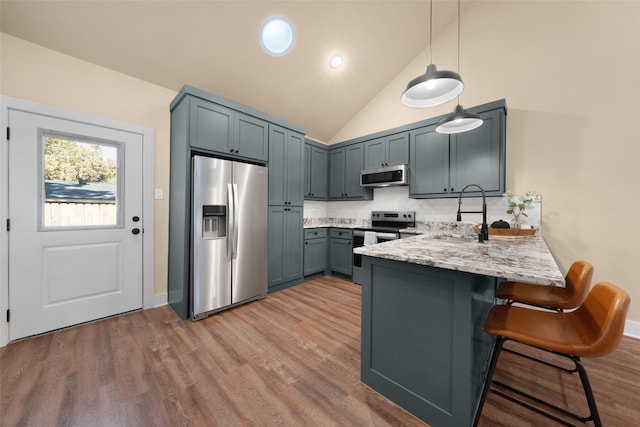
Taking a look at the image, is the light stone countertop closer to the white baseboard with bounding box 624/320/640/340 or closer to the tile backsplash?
the tile backsplash

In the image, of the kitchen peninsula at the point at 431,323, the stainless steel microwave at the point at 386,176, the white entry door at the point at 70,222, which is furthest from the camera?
the stainless steel microwave at the point at 386,176

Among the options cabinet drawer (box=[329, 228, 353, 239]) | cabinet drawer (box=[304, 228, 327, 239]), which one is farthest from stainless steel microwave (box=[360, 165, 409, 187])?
cabinet drawer (box=[304, 228, 327, 239])

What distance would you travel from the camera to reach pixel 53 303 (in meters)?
2.28

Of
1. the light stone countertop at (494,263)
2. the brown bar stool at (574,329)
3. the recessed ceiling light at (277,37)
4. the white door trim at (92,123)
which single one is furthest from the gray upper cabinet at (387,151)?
the white door trim at (92,123)

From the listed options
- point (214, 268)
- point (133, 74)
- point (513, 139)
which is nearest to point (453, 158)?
point (513, 139)

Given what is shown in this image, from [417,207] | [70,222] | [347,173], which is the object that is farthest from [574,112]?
[70,222]

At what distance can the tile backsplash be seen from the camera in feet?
9.98

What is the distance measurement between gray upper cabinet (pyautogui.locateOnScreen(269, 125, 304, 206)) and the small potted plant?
9.02 feet

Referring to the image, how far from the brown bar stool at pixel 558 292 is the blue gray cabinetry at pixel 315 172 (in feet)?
10.5

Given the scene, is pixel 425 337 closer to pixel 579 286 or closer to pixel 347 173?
pixel 579 286

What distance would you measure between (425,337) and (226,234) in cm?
225

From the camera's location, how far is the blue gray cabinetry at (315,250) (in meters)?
3.96

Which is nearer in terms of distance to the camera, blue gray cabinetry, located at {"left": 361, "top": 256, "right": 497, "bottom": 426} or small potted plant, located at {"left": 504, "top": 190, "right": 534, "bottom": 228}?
blue gray cabinetry, located at {"left": 361, "top": 256, "right": 497, "bottom": 426}

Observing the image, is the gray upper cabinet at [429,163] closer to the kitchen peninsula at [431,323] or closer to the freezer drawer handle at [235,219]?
the kitchen peninsula at [431,323]
